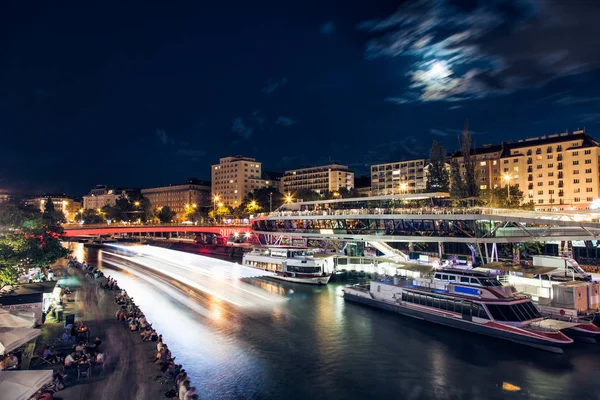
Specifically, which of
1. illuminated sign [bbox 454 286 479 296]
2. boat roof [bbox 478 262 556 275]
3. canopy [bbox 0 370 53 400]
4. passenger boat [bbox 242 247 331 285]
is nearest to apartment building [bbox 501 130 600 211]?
boat roof [bbox 478 262 556 275]

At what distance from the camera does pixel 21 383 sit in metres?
14.6

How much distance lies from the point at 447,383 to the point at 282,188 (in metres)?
162

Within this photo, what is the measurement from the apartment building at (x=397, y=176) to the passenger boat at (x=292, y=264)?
75.7 m

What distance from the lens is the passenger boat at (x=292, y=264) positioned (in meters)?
52.4

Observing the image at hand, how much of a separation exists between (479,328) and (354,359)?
1111 centimetres

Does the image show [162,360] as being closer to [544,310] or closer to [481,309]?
[481,309]

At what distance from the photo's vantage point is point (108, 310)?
33969mm

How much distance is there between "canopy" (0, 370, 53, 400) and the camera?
556 inches

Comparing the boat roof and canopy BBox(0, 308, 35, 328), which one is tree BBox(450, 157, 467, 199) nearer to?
the boat roof

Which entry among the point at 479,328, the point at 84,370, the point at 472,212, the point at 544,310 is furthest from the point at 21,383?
the point at 472,212

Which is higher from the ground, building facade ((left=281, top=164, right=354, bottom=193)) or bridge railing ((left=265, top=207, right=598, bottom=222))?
building facade ((left=281, top=164, right=354, bottom=193))

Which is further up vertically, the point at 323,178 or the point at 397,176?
the point at 323,178

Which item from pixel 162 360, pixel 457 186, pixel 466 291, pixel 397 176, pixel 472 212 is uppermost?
pixel 397 176

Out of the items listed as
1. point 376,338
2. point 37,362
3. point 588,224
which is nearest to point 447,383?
point 376,338
